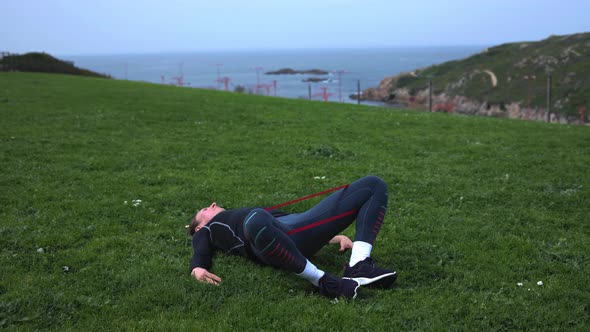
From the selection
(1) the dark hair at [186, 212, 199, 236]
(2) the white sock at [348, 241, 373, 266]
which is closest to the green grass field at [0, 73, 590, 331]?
(1) the dark hair at [186, 212, 199, 236]

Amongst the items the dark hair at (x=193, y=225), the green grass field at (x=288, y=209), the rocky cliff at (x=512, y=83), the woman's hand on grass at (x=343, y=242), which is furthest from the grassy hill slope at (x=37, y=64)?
the woman's hand on grass at (x=343, y=242)

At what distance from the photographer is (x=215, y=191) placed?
313 inches

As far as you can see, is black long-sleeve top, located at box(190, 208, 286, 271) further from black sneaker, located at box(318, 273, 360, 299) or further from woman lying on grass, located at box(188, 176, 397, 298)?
black sneaker, located at box(318, 273, 360, 299)

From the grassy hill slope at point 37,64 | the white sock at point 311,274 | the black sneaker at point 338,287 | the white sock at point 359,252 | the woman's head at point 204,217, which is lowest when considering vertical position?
the black sneaker at point 338,287

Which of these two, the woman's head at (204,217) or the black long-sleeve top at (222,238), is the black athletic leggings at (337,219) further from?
the woman's head at (204,217)

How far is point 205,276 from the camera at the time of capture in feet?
15.7

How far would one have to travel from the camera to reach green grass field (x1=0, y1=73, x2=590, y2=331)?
4285 millimetres

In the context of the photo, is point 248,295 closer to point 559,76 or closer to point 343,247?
point 343,247

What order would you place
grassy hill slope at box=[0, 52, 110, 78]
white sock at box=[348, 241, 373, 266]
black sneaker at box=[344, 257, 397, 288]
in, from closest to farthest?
black sneaker at box=[344, 257, 397, 288], white sock at box=[348, 241, 373, 266], grassy hill slope at box=[0, 52, 110, 78]

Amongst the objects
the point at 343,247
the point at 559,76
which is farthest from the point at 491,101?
the point at 343,247

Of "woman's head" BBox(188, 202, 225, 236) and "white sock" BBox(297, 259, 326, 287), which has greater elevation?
"woman's head" BBox(188, 202, 225, 236)

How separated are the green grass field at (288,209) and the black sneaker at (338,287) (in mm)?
105

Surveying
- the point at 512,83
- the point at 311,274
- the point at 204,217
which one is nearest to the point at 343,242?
the point at 311,274

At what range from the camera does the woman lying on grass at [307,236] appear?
4.59 m
